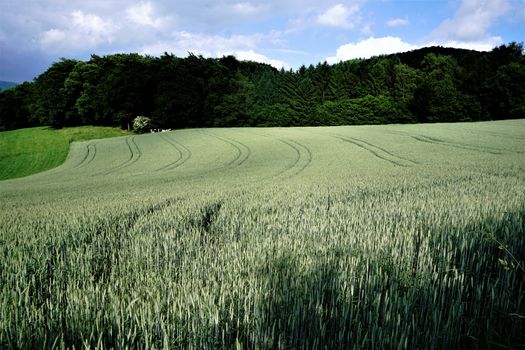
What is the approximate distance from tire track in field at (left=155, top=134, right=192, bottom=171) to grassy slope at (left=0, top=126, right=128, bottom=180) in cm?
1272

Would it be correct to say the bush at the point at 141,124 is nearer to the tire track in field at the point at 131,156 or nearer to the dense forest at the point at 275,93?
the dense forest at the point at 275,93

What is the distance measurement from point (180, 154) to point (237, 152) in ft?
19.2

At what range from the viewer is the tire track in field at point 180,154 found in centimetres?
2805

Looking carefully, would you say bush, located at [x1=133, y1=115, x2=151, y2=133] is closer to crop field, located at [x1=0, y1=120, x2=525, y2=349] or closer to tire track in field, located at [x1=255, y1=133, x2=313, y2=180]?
tire track in field, located at [x1=255, y1=133, x2=313, y2=180]

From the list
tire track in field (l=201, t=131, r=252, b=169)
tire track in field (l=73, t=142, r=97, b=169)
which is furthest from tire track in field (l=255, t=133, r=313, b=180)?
tire track in field (l=73, t=142, r=97, b=169)

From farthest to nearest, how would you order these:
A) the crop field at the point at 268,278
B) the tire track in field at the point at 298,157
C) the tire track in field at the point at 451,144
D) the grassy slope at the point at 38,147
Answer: the grassy slope at the point at 38,147, the tire track in field at the point at 451,144, the tire track in field at the point at 298,157, the crop field at the point at 268,278

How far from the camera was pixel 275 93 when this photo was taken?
75.8 m

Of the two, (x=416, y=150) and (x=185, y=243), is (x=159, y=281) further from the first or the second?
(x=416, y=150)

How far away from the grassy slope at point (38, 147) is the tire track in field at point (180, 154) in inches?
501

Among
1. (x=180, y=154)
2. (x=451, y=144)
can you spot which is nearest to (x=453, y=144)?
(x=451, y=144)

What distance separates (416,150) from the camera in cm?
2667

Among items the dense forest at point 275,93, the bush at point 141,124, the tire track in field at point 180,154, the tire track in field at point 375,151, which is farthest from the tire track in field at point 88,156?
the tire track in field at point 375,151

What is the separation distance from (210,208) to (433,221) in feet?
13.9

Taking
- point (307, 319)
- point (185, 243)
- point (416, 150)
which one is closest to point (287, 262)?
point (307, 319)
